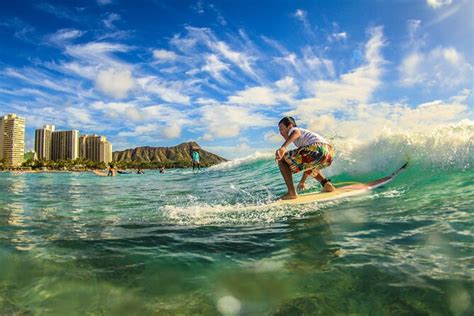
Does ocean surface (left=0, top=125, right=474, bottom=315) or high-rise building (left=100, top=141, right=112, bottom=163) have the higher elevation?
high-rise building (left=100, top=141, right=112, bottom=163)

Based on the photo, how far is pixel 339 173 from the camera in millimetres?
12930

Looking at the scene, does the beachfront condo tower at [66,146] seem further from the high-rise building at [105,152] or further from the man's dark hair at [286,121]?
the man's dark hair at [286,121]

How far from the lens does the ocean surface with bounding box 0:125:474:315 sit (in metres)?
2.74

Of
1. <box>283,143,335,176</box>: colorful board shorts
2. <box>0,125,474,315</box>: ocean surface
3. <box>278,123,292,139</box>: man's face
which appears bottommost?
<box>0,125,474,315</box>: ocean surface

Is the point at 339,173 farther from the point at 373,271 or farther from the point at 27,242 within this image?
the point at 27,242

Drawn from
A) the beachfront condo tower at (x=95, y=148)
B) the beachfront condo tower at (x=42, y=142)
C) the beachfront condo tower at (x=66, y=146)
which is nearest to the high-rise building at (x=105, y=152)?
the beachfront condo tower at (x=95, y=148)

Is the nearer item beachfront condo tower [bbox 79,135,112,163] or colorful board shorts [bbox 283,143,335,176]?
colorful board shorts [bbox 283,143,335,176]

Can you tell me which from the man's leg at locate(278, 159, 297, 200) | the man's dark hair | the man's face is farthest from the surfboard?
the man's dark hair

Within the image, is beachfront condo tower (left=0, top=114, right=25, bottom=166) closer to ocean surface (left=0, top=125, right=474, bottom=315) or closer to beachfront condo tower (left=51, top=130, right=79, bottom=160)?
beachfront condo tower (left=51, top=130, right=79, bottom=160)

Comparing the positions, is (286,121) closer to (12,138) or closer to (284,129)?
(284,129)

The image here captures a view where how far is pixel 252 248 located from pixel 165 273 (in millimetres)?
1236

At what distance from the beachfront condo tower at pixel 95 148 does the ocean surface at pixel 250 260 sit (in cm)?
17525

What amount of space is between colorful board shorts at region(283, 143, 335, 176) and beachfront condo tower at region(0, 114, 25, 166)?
525ft

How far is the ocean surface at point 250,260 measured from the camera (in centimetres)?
274
